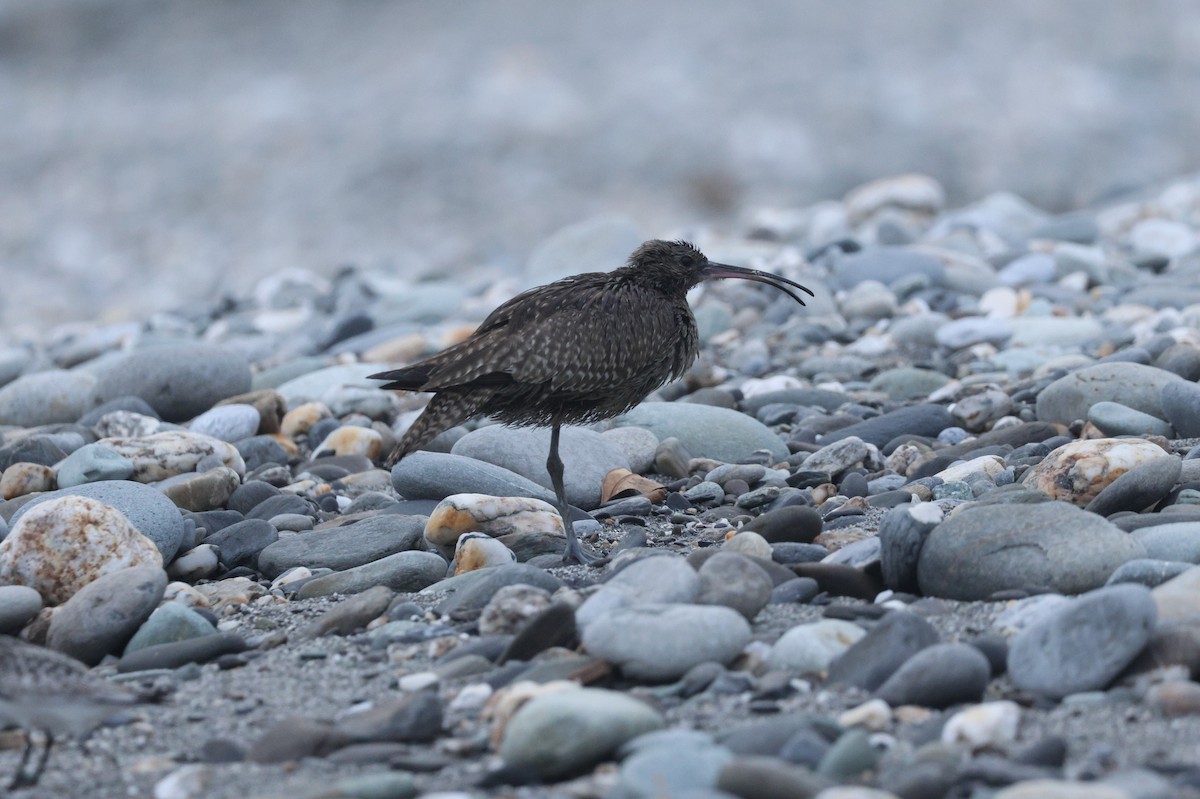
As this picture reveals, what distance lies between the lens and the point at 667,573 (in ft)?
15.5

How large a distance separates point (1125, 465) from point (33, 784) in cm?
437

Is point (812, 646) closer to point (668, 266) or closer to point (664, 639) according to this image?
point (664, 639)

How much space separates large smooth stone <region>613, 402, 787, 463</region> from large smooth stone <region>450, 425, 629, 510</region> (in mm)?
496

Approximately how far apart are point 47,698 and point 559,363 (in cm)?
280

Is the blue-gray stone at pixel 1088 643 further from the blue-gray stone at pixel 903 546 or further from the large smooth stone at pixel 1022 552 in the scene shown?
the blue-gray stone at pixel 903 546

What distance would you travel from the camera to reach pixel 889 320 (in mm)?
10766

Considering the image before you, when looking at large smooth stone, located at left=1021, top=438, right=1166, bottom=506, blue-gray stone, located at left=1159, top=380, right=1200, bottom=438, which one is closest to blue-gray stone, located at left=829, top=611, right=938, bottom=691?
large smooth stone, located at left=1021, top=438, right=1166, bottom=506

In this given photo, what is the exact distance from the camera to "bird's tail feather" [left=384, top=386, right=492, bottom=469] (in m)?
6.21

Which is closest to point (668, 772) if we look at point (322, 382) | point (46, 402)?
point (322, 382)

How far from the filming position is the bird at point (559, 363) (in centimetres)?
621

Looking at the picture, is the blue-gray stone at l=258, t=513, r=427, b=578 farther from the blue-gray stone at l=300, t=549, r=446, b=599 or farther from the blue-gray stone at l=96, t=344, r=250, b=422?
the blue-gray stone at l=96, t=344, r=250, b=422

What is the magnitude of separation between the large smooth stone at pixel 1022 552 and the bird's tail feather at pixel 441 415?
2225 millimetres

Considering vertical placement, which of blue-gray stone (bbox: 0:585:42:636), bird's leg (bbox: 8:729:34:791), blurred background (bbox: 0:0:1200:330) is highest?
blurred background (bbox: 0:0:1200:330)

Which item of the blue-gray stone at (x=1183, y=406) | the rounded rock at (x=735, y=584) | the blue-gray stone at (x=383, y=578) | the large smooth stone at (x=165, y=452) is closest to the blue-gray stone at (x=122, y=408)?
the large smooth stone at (x=165, y=452)
